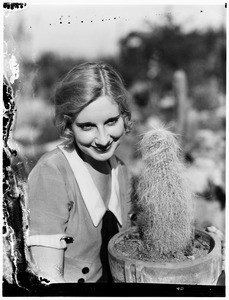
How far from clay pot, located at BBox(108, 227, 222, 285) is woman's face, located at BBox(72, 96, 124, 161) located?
0.23 metres

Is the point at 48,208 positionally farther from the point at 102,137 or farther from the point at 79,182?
the point at 102,137

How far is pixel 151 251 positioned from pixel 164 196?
136mm

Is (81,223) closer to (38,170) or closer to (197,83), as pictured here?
(38,170)

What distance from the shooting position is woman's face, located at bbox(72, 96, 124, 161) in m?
0.83

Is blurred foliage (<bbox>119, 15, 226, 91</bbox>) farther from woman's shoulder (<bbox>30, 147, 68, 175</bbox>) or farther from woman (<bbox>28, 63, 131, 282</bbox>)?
woman's shoulder (<bbox>30, 147, 68, 175</bbox>)

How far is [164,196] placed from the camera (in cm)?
79

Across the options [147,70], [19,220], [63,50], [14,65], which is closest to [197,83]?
[147,70]

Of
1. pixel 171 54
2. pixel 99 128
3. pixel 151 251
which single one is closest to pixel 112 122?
pixel 99 128

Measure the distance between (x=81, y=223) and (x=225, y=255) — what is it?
1.14 feet

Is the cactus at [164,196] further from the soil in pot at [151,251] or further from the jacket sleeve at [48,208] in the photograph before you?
the jacket sleeve at [48,208]

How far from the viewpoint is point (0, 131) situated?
888 millimetres

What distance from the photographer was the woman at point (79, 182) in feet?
2.73

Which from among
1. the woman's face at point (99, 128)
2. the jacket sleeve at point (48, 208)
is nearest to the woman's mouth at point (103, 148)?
the woman's face at point (99, 128)

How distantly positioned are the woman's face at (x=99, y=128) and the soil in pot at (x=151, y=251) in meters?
0.20
